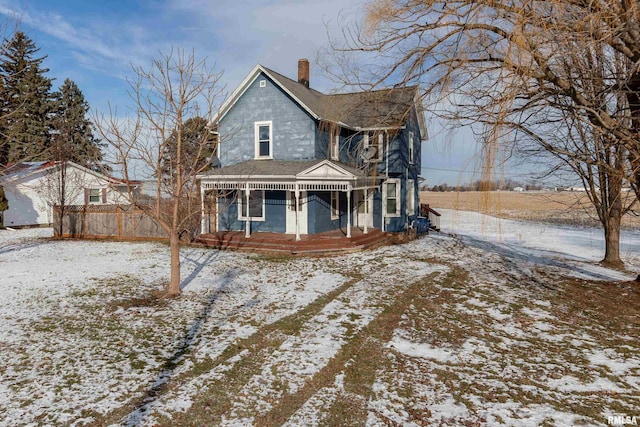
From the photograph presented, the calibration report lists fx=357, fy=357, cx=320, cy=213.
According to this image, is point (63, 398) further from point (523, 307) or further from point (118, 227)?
point (118, 227)

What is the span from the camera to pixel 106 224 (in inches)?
693

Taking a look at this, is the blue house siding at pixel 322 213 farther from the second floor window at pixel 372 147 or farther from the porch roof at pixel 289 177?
the second floor window at pixel 372 147

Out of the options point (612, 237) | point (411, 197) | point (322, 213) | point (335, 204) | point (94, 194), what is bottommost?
point (612, 237)

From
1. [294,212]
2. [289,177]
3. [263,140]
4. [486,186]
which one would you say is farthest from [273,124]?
[486,186]

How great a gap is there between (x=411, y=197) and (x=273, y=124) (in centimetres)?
846

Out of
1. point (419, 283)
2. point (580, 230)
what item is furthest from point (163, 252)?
point (580, 230)

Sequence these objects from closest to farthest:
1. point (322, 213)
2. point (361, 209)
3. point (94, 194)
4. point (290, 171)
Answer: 1. point (290, 171)
2. point (322, 213)
3. point (361, 209)
4. point (94, 194)

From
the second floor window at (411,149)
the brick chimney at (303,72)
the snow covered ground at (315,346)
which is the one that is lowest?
the snow covered ground at (315,346)

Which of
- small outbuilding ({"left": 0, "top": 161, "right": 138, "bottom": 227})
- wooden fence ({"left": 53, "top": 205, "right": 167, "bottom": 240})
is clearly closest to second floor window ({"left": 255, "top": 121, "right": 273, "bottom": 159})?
wooden fence ({"left": 53, "top": 205, "right": 167, "bottom": 240})

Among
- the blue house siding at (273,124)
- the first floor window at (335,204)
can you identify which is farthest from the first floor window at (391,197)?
the blue house siding at (273,124)

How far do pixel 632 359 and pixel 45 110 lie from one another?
4822cm

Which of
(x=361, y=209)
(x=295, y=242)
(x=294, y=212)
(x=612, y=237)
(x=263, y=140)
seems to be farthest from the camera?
(x=361, y=209)

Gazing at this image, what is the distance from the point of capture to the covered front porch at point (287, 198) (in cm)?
1416

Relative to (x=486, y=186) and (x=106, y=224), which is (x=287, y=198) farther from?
(x=486, y=186)
